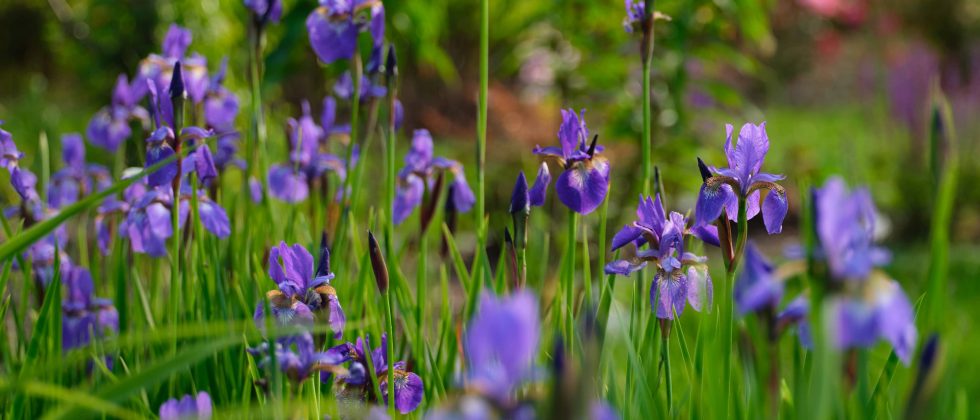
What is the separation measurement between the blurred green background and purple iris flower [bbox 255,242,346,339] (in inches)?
26.7

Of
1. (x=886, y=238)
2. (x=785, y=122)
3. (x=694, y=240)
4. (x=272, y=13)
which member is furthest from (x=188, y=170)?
(x=785, y=122)

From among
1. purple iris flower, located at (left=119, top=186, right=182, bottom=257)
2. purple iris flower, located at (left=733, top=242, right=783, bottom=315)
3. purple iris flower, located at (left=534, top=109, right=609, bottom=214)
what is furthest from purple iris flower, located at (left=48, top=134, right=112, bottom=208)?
purple iris flower, located at (left=733, top=242, right=783, bottom=315)

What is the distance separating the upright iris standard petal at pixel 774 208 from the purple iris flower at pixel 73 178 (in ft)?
5.41

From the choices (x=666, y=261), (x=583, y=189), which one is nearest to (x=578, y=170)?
(x=583, y=189)

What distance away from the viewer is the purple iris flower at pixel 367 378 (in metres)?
1.26

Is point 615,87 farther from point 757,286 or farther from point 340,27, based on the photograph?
point 757,286

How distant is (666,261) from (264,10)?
1109 millimetres

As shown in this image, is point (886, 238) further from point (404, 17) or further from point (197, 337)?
point (197, 337)

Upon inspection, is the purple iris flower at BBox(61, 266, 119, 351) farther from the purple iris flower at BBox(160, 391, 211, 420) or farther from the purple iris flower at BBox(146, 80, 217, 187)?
the purple iris flower at BBox(160, 391, 211, 420)

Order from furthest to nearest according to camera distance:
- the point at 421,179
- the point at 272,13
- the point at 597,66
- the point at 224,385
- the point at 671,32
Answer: the point at 597,66 → the point at 671,32 → the point at 421,179 → the point at 272,13 → the point at 224,385

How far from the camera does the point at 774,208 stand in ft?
4.34

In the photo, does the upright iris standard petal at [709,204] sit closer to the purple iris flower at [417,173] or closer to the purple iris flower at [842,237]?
the purple iris flower at [842,237]

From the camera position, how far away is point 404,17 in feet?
16.2

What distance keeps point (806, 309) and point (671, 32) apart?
3.04 metres
